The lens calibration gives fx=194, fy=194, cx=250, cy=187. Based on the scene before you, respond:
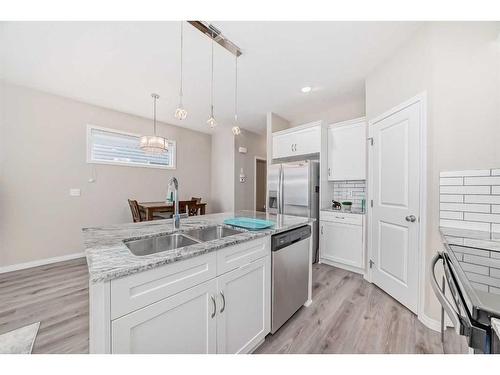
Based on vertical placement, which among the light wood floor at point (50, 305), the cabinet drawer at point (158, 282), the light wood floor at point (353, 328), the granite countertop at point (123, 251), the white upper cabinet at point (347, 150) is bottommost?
the light wood floor at point (50, 305)

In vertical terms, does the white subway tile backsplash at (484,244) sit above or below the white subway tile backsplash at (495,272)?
above

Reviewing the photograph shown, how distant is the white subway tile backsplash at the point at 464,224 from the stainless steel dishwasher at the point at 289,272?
108 cm

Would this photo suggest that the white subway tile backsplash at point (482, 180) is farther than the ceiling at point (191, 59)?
No

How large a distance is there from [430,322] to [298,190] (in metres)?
2.01

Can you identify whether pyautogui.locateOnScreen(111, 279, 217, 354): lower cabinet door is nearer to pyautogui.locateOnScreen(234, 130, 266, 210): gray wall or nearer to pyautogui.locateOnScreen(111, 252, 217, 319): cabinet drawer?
pyautogui.locateOnScreen(111, 252, 217, 319): cabinet drawer

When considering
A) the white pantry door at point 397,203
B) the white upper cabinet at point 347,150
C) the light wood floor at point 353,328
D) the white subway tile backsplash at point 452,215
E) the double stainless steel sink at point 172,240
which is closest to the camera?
the double stainless steel sink at point 172,240

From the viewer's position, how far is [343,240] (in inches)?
112

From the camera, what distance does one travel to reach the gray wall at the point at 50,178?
2.73m

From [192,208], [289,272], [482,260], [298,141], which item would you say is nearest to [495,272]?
[482,260]

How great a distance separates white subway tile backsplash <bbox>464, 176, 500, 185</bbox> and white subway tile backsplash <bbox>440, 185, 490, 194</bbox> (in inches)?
1.2

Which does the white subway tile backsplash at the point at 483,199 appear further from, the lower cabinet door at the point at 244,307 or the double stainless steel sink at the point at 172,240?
the double stainless steel sink at the point at 172,240

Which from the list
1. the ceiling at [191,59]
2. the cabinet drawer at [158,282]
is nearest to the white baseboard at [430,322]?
the cabinet drawer at [158,282]

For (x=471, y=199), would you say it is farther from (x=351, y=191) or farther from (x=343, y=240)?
(x=351, y=191)
